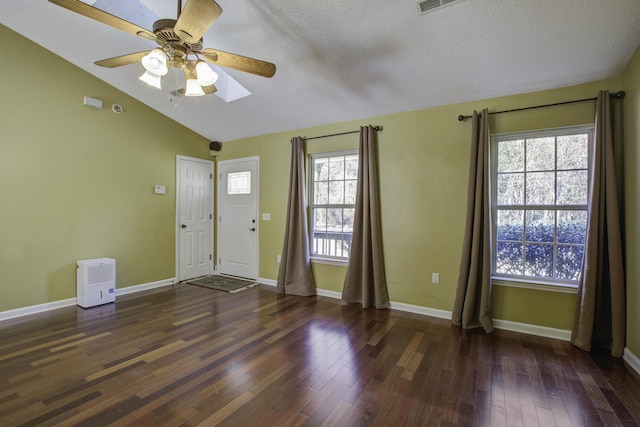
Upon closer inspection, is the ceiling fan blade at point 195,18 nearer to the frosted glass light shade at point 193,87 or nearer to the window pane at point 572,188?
the frosted glass light shade at point 193,87

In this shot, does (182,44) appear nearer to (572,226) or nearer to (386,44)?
(386,44)

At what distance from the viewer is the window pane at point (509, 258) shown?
10.3ft

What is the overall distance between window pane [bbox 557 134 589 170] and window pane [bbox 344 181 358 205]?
229 centimetres

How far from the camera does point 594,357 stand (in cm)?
253

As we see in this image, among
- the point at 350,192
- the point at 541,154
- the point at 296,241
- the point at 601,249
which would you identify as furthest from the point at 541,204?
the point at 296,241

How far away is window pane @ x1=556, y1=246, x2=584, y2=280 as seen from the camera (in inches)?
114

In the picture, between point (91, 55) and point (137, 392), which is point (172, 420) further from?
point (91, 55)

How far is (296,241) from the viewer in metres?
4.44

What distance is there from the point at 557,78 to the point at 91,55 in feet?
16.8

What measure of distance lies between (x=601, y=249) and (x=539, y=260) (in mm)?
515

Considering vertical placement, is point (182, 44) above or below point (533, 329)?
above

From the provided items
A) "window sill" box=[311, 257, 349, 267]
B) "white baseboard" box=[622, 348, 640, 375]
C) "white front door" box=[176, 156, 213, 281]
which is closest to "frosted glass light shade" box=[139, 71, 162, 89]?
"white front door" box=[176, 156, 213, 281]

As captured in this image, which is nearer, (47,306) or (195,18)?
(195,18)

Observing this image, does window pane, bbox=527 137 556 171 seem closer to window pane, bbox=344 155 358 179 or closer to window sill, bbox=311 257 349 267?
window pane, bbox=344 155 358 179
